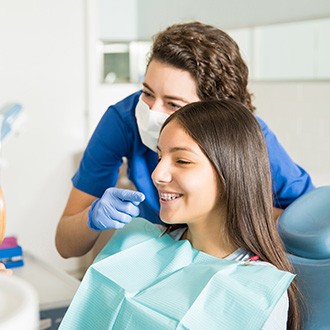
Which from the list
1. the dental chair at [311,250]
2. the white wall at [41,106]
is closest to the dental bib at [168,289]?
the dental chair at [311,250]

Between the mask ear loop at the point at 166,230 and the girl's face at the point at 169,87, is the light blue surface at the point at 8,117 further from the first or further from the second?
the mask ear loop at the point at 166,230

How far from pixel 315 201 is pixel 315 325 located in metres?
0.30

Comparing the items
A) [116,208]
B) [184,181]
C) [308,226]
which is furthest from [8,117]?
[308,226]

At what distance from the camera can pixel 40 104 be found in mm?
3107

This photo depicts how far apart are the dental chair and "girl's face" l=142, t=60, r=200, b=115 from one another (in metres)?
0.36

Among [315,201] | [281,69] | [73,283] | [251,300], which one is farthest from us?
[281,69]

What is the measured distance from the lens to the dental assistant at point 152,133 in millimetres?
1394

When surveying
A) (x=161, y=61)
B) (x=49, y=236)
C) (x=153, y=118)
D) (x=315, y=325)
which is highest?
(x=161, y=61)

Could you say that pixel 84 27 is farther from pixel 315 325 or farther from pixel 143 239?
pixel 315 325

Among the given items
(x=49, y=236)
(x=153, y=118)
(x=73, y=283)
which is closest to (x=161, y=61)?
(x=153, y=118)

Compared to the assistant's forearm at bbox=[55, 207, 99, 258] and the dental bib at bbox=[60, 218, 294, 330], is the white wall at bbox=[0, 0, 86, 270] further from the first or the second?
the dental bib at bbox=[60, 218, 294, 330]

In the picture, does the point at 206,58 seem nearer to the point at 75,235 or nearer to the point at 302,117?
the point at 75,235

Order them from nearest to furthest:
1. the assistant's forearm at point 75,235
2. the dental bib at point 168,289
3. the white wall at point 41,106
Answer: the dental bib at point 168,289 < the assistant's forearm at point 75,235 < the white wall at point 41,106

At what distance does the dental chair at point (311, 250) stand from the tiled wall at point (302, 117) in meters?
1.22
